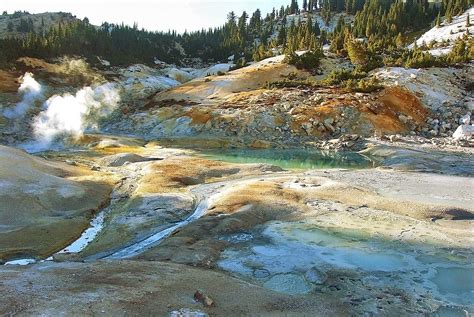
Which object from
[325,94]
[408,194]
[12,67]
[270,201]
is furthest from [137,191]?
[12,67]

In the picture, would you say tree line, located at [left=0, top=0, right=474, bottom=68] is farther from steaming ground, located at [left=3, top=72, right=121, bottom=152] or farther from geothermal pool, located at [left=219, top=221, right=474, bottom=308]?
geothermal pool, located at [left=219, top=221, right=474, bottom=308]

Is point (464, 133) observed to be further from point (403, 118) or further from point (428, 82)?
point (428, 82)

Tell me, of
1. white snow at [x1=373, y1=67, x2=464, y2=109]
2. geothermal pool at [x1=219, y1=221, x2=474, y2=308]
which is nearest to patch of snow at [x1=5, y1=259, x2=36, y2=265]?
geothermal pool at [x1=219, y1=221, x2=474, y2=308]

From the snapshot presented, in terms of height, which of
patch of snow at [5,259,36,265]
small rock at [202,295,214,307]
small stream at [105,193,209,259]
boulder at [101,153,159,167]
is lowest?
patch of snow at [5,259,36,265]

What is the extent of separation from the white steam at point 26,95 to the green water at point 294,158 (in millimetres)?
25902

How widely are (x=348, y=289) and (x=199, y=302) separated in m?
4.28

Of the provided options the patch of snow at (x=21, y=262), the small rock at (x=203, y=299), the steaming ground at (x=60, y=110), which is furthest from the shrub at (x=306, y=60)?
the small rock at (x=203, y=299)

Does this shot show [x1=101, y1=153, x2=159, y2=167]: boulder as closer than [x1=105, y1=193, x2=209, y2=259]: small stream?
→ No

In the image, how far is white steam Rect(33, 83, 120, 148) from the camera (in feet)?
149

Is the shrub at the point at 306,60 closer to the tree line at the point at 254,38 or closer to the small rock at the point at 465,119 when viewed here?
the tree line at the point at 254,38

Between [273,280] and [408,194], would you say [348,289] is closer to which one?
[273,280]

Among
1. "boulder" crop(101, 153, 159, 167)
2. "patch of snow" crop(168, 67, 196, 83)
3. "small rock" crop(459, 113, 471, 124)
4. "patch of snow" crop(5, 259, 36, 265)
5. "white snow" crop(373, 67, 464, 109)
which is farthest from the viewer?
"patch of snow" crop(168, 67, 196, 83)

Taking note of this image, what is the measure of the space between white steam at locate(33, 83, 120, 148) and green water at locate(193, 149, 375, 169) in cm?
1626

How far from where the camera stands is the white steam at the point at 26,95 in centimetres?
5019
